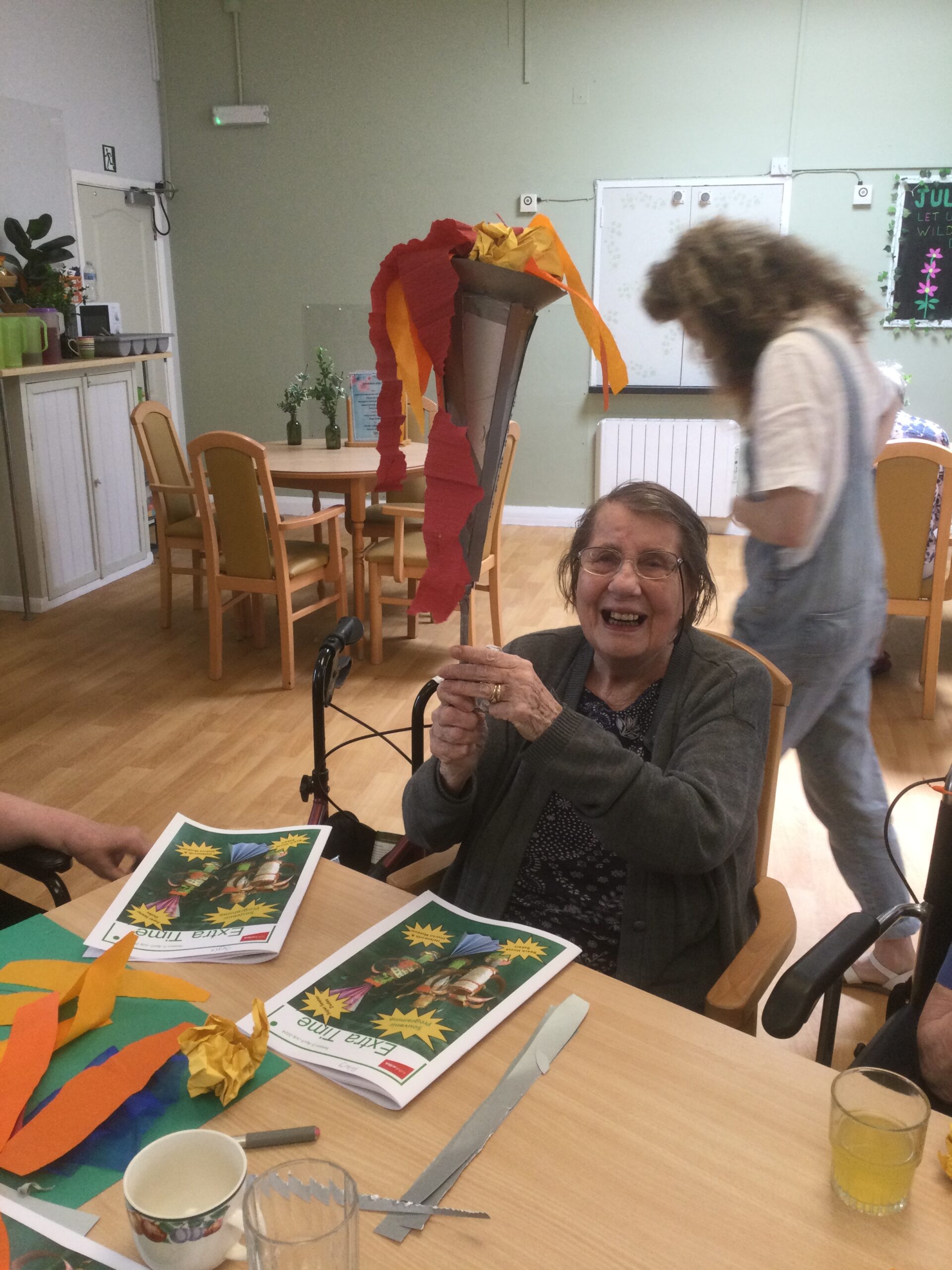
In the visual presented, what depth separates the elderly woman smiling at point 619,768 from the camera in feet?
4.05

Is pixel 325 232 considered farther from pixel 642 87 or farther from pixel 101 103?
pixel 642 87

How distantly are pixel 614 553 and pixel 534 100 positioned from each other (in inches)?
215

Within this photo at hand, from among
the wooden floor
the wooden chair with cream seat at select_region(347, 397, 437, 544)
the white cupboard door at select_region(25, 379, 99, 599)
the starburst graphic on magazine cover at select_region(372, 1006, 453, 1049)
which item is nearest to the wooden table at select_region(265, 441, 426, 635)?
the wooden chair with cream seat at select_region(347, 397, 437, 544)

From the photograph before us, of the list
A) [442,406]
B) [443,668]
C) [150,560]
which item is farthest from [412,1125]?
[150,560]

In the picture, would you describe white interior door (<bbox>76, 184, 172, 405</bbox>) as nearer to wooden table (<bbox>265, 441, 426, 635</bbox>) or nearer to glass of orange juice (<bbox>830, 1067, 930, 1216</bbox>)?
wooden table (<bbox>265, 441, 426, 635</bbox>)

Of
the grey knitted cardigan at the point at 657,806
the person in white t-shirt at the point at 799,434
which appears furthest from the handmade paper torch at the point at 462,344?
the person in white t-shirt at the point at 799,434

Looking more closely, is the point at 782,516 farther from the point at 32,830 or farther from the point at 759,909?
the point at 32,830

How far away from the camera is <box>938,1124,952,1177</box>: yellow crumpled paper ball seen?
81 centimetres

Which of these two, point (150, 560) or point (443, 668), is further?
point (150, 560)

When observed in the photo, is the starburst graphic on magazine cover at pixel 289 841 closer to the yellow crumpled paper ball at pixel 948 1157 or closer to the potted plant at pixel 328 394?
the yellow crumpled paper ball at pixel 948 1157

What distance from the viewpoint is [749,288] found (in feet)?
5.46

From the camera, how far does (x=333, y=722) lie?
352 centimetres

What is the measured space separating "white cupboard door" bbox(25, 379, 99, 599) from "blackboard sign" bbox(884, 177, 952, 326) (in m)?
4.46

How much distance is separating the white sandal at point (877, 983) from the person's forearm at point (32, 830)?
1.60 meters
